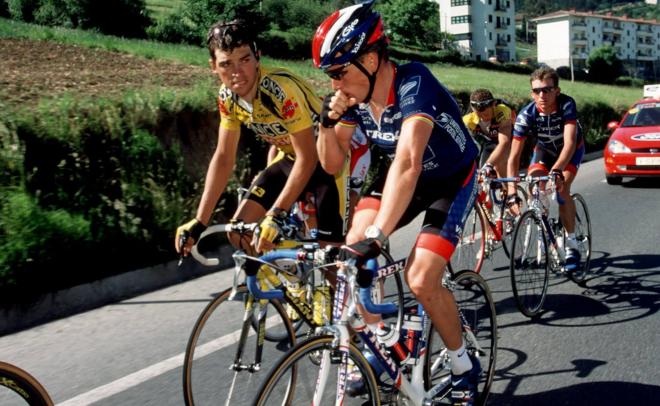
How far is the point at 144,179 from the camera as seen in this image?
26.9ft

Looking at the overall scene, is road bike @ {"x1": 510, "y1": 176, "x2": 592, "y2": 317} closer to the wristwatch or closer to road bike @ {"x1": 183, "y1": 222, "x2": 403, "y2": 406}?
road bike @ {"x1": 183, "y1": 222, "x2": 403, "y2": 406}

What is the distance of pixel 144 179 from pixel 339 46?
5.59 metres

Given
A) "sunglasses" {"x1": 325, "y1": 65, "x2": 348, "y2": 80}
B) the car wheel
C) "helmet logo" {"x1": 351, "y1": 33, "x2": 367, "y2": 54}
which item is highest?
"helmet logo" {"x1": 351, "y1": 33, "x2": 367, "y2": 54}

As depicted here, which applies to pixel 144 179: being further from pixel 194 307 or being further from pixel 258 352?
pixel 258 352

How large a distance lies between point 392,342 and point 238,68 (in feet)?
6.20

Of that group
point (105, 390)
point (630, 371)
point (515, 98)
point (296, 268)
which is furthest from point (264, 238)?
point (515, 98)

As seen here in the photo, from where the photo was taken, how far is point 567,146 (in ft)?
21.4

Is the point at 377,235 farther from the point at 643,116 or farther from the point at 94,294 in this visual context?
the point at 643,116

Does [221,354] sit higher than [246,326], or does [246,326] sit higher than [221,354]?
[246,326]

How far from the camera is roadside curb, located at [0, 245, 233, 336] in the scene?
5816mm

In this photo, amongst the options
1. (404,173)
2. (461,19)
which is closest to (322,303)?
(404,173)

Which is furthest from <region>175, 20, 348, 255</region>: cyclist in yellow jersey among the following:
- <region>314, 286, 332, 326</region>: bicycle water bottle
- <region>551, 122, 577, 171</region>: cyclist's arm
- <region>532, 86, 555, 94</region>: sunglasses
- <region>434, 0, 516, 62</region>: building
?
<region>434, 0, 516, 62</region>: building

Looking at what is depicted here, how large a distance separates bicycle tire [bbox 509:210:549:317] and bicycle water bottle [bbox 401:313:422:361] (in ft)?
7.48

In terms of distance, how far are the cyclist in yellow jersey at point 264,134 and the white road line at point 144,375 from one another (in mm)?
526
